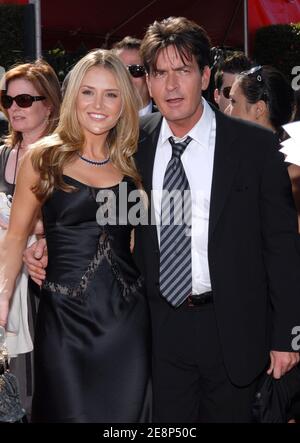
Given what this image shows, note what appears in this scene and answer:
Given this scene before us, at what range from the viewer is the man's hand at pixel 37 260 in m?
3.83

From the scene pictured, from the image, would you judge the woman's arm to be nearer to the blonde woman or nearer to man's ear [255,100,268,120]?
the blonde woman

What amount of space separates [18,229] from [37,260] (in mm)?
226

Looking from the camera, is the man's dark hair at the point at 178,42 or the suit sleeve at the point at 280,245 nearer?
the suit sleeve at the point at 280,245

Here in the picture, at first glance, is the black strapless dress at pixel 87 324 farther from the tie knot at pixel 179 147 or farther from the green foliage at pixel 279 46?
the green foliage at pixel 279 46

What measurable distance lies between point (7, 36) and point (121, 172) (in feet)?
17.5

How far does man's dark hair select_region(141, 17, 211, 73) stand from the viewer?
3832 mm

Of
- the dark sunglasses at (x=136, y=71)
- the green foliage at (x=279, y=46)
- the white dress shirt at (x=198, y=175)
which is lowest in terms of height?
the white dress shirt at (x=198, y=175)

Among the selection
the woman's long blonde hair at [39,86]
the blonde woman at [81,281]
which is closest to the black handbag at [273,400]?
the blonde woman at [81,281]

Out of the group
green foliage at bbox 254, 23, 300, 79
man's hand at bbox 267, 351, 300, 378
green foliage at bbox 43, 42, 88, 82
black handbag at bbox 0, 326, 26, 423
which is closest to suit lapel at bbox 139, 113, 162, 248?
man's hand at bbox 267, 351, 300, 378

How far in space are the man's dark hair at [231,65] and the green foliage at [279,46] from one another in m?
4.48

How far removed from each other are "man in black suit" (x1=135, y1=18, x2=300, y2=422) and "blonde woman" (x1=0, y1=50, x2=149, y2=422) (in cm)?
15

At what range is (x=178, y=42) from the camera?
3.83m

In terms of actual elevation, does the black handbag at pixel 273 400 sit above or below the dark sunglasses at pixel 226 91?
below

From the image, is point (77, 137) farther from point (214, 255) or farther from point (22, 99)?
point (22, 99)
